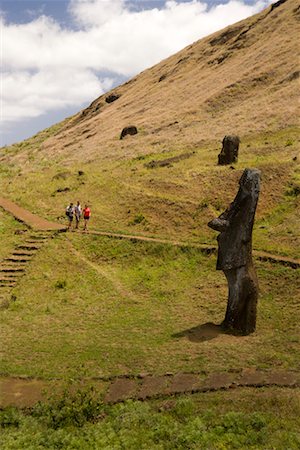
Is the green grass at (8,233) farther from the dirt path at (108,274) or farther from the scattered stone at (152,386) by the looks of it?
the scattered stone at (152,386)

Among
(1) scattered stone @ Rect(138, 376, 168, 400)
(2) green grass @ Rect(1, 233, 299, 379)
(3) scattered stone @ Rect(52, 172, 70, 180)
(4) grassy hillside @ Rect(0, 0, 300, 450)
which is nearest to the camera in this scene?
(4) grassy hillside @ Rect(0, 0, 300, 450)

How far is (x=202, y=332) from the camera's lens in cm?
1616

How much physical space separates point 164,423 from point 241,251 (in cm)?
718

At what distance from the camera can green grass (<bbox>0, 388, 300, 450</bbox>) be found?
904 centimetres

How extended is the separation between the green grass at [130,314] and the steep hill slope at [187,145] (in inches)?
134

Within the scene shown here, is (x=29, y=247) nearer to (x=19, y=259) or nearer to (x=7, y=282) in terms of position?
(x=19, y=259)

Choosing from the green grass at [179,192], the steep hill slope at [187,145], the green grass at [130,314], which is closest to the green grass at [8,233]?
the green grass at [130,314]

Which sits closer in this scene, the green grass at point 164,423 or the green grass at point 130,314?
the green grass at point 164,423

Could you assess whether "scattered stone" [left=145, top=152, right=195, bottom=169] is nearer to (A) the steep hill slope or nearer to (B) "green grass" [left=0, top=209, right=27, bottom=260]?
(A) the steep hill slope

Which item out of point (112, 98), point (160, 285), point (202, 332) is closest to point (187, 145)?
point (160, 285)

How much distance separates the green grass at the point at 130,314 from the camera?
13.7m

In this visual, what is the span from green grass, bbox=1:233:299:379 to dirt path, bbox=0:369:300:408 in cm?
47

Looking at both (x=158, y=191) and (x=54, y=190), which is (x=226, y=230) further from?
(x=54, y=190)

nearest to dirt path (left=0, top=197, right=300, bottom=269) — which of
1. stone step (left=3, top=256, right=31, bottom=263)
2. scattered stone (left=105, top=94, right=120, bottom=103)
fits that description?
stone step (left=3, top=256, right=31, bottom=263)
